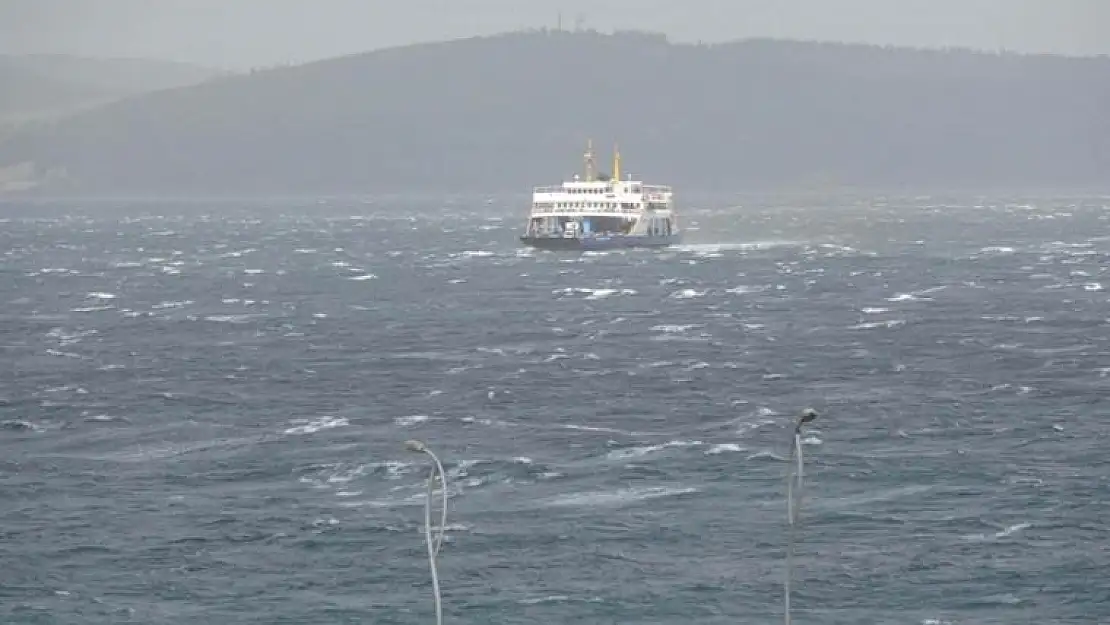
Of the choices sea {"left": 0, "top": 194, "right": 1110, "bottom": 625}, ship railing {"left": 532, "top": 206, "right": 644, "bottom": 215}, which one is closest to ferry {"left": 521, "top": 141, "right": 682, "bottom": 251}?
ship railing {"left": 532, "top": 206, "right": 644, "bottom": 215}

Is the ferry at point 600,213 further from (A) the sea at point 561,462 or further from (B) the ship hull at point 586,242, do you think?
(A) the sea at point 561,462

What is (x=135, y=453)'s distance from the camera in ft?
228

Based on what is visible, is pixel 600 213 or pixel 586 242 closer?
pixel 586 242

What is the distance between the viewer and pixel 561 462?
66125 millimetres

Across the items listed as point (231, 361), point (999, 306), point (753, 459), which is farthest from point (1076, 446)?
point (999, 306)

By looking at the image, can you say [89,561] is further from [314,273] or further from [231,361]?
[314,273]

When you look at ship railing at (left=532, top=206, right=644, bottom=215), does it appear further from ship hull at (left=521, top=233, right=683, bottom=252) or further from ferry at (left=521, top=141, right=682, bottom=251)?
ship hull at (left=521, top=233, right=683, bottom=252)

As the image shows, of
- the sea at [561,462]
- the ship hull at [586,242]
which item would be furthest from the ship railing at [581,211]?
the sea at [561,462]

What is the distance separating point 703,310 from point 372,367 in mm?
33007

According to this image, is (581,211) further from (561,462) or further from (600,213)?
(561,462)

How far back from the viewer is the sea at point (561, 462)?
5066 centimetres

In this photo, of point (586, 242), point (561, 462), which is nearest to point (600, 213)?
point (586, 242)

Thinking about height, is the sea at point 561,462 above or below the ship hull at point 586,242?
above

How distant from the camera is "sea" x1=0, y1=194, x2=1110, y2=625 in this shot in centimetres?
5066
